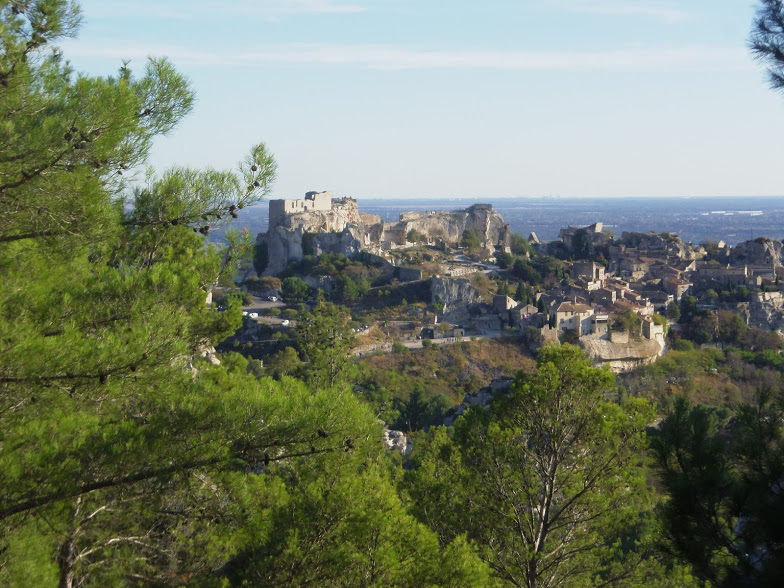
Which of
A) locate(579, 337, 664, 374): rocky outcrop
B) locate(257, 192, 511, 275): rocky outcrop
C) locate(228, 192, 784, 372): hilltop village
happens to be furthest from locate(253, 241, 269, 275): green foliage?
locate(579, 337, 664, 374): rocky outcrop

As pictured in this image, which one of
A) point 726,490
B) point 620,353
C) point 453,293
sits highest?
point 726,490

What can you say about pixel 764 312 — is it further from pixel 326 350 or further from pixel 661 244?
pixel 326 350

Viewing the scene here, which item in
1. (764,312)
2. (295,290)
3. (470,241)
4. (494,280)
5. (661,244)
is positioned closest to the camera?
(764,312)

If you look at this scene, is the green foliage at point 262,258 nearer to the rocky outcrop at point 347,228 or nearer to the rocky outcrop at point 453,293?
the rocky outcrop at point 347,228

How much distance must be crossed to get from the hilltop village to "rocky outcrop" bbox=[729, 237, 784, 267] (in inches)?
3.8

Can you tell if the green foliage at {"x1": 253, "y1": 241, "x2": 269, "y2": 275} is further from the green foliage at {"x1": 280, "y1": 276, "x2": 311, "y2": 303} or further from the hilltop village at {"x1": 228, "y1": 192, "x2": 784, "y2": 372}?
the green foliage at {"x1": 280, "y1": 276, "x2": 311, "y2": 303}

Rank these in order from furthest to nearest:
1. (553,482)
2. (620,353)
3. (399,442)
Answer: (620,353)
(399,442)
(553,482)

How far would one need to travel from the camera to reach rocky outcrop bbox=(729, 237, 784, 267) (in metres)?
51.4

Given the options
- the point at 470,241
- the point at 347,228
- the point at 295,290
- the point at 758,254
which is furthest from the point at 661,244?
the point at 295,290

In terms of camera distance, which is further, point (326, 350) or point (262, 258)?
point (262, 258)

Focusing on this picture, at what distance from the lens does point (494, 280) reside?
46719 millimetres

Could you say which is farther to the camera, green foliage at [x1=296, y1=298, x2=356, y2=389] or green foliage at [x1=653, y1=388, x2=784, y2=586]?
green foliage at [x1=296, y1=298, x2=356, y2=389]

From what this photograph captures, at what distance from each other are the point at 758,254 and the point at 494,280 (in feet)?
53.5

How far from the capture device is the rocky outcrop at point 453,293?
43.7 meters
